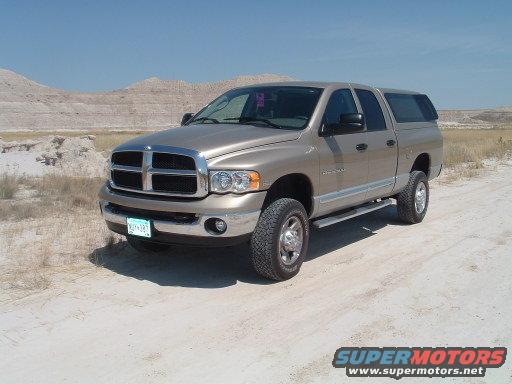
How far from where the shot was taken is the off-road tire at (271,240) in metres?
5.11

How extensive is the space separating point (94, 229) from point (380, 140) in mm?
4044

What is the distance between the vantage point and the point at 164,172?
5.06 m

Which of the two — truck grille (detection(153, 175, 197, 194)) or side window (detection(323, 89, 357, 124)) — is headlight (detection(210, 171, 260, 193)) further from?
side window (detection(323, 89, 357, 124))

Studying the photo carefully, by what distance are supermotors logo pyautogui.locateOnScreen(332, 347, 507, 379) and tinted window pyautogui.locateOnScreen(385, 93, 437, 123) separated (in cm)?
437

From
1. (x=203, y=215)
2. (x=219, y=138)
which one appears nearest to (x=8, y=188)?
(x=219, y=138)

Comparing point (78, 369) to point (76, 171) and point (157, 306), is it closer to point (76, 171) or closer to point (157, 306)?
point (157, 306)

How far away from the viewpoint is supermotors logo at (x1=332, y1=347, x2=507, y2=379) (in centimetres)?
369

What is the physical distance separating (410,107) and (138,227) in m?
4.99

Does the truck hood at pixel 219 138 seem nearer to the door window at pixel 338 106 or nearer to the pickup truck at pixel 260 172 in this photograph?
the pickup truck at pixel 260 172

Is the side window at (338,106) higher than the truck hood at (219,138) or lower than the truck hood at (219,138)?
higher

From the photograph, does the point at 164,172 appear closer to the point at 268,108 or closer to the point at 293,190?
the point at 293,190

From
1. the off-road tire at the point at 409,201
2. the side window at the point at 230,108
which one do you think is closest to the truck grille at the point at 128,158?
the side window at the point at 230,108

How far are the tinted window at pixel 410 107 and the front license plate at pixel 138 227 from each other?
164 inches

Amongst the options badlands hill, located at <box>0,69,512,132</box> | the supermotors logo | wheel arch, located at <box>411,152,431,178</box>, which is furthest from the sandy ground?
badlands hill, located at <box>0,69,512,132</box>
